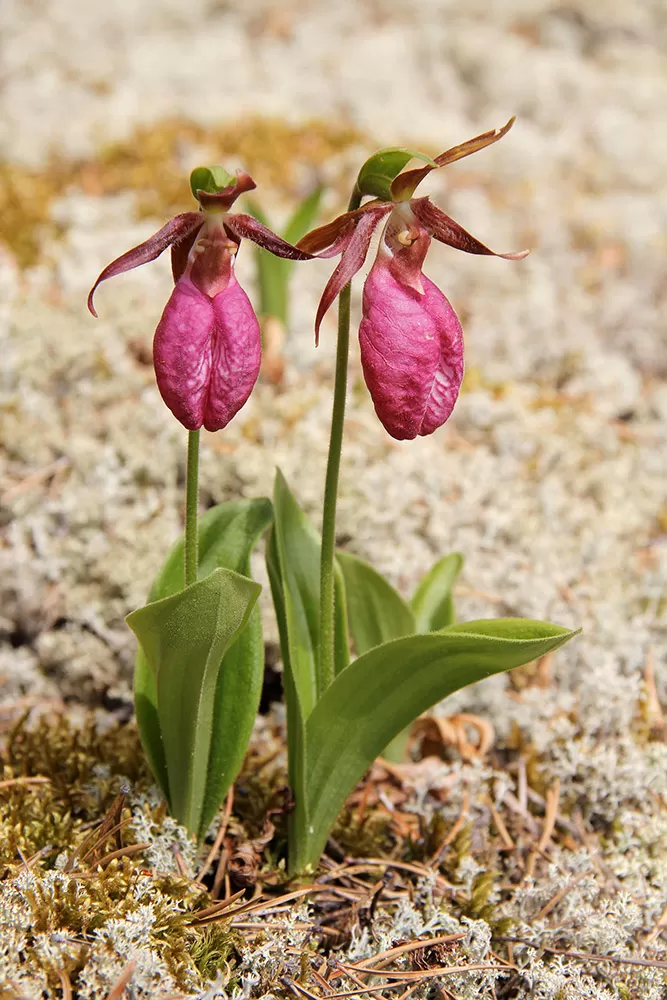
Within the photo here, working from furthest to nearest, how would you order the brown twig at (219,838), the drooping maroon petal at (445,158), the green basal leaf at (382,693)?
the brown twig at (219,838) < the green basal leaf at (382,693) < the drooping maroon petal at (445,158)

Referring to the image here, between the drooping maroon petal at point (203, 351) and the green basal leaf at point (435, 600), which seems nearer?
the drooping maroon petal at point (203, 351)

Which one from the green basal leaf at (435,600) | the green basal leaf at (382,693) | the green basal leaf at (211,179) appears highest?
the green basal leaf at (211,179)

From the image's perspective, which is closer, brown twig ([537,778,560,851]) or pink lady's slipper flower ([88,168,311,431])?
pink lady's slipper flower ([88,168,311,431])

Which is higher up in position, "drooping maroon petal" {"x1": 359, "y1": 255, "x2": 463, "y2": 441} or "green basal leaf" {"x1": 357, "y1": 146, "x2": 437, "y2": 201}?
"green basal leaf" {"x1": 357, "y1": 146, "x2": 437, "y2": 201}

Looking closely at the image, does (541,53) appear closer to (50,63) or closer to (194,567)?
(50,63)

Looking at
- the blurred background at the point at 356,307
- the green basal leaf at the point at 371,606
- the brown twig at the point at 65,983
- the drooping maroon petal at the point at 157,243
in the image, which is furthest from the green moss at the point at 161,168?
the brown twig at the point at 65,983

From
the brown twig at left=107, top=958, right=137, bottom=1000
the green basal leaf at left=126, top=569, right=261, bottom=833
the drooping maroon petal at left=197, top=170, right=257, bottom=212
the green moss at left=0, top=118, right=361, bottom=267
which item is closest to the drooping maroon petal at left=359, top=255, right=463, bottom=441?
the drooping maroon petal at left=197, top=170, right=257, bottom=212

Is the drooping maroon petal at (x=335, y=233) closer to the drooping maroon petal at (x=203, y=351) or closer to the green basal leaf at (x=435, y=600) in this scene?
the drooping maroon petal at (x=203, y=351)

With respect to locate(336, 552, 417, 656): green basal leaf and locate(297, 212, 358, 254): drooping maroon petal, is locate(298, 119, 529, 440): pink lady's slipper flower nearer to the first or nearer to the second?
locate(297, 212, 358, 254): drooping maroon petal
